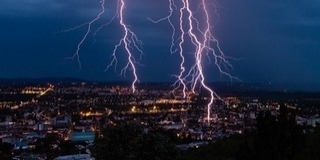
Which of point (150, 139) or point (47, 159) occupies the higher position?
point (150, 139)

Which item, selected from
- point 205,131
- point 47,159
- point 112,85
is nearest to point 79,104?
point 112,85

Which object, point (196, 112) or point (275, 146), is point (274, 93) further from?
point (275, 146)

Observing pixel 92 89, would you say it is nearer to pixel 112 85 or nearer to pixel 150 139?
pixel 112 85

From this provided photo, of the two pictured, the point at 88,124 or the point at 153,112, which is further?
the point at 153,112

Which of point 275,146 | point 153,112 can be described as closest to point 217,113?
point 153,112

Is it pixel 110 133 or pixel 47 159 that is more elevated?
pixel 110 133

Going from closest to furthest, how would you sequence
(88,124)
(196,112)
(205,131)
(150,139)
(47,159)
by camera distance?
(150,139) < (47,159) < (205,131) < (88,124) < (196,112)

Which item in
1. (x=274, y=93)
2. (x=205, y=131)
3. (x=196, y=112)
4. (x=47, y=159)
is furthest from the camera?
(x=274, y=93)

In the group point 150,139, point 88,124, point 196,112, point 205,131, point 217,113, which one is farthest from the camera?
point 196,112

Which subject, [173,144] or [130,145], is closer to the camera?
[130,145]
